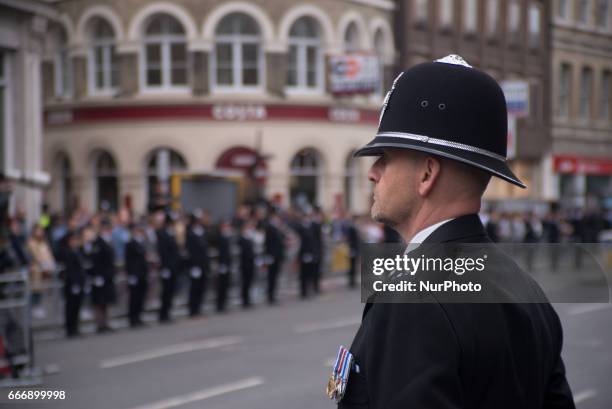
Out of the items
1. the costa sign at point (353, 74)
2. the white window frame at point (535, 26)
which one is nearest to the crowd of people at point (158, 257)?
the costa sign at point (353, 74)

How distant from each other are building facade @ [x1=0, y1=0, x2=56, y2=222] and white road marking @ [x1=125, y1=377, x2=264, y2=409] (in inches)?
476

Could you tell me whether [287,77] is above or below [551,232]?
above

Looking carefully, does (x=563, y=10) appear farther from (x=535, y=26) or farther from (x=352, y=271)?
(x=352, y=271)

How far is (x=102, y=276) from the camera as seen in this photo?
1452 cm

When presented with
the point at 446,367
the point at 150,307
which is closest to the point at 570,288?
the point at 446,367

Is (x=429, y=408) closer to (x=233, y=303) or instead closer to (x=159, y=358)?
(x=159, y=358)

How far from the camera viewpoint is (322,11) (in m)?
31.6

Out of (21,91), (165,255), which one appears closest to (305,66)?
(21,91)

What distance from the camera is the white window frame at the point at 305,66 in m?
31.7

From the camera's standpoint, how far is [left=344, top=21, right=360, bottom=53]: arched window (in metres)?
32.7

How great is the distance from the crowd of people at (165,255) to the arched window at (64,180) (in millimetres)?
11808

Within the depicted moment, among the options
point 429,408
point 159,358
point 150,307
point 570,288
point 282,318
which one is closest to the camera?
point 429,408

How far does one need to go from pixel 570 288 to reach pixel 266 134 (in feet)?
A: 94.4

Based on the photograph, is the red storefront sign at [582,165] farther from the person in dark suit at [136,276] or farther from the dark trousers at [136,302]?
the dark trousers at [136,302]
